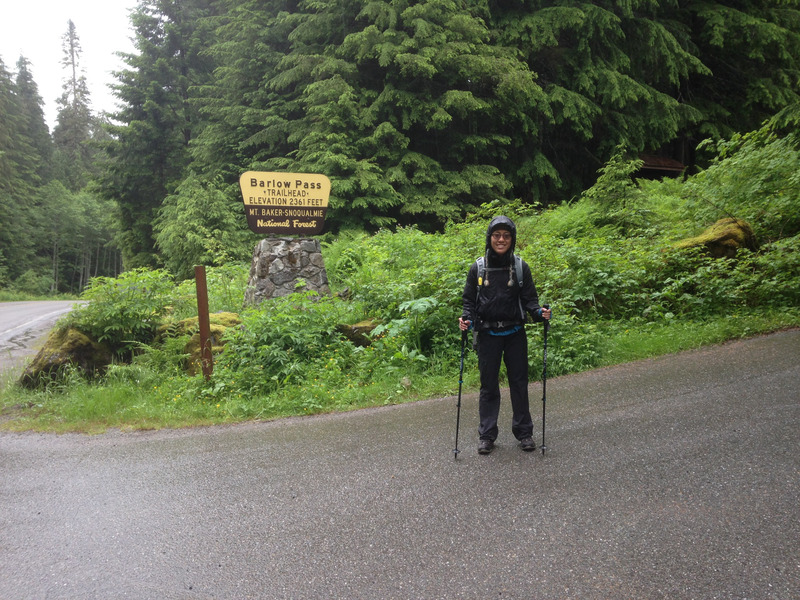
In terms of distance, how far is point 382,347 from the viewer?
714 cm

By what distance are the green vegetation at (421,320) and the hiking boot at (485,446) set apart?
1.84 meters

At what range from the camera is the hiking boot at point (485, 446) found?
4203 millimetres

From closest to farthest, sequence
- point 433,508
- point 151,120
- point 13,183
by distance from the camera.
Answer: point 433,508 → point 151,120 → point 13,183

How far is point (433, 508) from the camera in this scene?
11.3 ft

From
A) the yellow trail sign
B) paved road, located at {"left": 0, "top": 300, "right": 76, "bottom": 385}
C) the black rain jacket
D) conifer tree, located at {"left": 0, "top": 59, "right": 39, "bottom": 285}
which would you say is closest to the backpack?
the black rain jacket

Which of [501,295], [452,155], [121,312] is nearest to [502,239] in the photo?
[501,295]

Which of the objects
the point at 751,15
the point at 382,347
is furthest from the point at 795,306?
the point at 751,15

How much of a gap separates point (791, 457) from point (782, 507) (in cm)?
77

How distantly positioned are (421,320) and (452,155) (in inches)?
372

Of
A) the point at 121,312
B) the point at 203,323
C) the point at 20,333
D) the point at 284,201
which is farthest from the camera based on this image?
the point at 20,333

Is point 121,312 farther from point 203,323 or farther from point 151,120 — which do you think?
point 151,120

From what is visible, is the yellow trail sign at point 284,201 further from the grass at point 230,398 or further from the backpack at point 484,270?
the backpack at point 484,270

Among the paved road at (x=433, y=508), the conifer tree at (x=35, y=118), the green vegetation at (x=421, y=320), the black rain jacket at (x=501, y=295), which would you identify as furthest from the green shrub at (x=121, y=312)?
the conifer tree at (x=35, y=118)

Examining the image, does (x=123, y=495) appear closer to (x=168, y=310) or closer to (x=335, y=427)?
(x=335, y=427)
